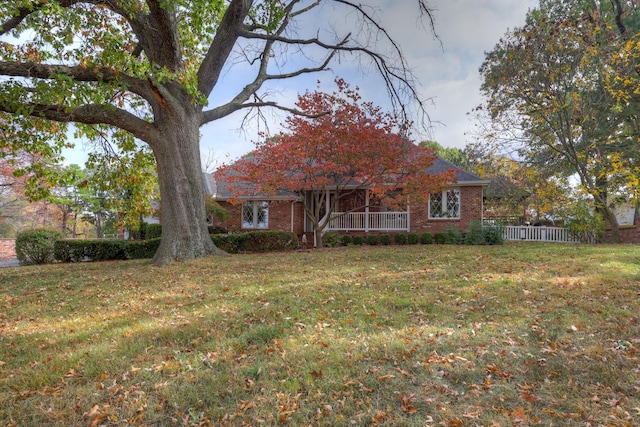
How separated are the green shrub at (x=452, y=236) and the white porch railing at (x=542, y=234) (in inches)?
153

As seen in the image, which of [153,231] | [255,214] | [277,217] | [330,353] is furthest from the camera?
[255,214]

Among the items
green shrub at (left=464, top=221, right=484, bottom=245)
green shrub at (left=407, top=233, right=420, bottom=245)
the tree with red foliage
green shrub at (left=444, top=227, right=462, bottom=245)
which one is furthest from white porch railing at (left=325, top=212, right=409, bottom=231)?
the tree with red foliage

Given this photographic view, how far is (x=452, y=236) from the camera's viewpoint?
48.0 feet

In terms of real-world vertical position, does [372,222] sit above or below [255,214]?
below

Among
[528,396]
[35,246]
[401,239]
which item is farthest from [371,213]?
[528,396]

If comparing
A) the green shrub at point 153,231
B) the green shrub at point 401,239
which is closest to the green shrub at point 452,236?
the green shrub at point 401,239

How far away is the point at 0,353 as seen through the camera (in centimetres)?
359

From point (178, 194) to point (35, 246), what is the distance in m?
7.81

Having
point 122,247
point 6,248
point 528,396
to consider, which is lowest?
point 6,248

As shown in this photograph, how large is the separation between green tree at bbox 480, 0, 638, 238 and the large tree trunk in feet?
40.2

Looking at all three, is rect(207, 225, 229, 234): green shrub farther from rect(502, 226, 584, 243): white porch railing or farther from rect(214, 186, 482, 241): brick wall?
rect(502, 226, 584, 243): white porch railing

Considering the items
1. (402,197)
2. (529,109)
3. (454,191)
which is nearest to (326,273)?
(402,197)

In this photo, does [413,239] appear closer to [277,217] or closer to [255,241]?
[277,217]

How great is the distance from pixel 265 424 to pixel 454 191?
15386mm
